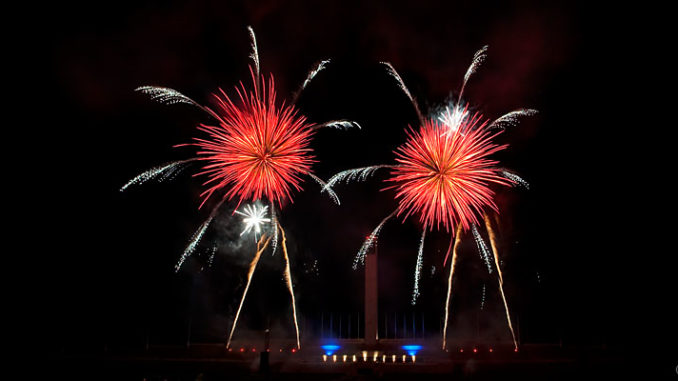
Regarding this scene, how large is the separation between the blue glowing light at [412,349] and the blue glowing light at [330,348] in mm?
3038

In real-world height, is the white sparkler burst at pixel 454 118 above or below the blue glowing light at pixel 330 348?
above

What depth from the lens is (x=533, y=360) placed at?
1891cm

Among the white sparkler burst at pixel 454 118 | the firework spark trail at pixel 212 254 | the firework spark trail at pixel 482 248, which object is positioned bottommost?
the firework spark trail at pixel 482 248

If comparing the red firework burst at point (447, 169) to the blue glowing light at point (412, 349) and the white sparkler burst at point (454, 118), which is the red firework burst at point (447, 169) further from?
the blue glowing light at point (412, 349)

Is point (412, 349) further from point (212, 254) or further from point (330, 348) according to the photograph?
point (212, 254)

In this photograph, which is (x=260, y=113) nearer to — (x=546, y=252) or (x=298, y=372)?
(x=298, y=372)

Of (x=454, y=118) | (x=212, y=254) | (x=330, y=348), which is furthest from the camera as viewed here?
(x=212, y=254)

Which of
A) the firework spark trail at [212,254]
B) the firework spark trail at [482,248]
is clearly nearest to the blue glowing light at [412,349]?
the firework spark trail at [482,248]

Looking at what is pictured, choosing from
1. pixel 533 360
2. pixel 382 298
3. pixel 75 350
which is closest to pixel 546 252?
pixel 533 360

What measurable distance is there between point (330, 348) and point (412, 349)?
11.8 ft

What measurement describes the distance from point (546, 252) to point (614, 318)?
162 inches

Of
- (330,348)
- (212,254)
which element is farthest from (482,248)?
A: (212,254)

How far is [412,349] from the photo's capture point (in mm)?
21172

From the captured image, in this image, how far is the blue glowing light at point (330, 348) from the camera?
829 inches
